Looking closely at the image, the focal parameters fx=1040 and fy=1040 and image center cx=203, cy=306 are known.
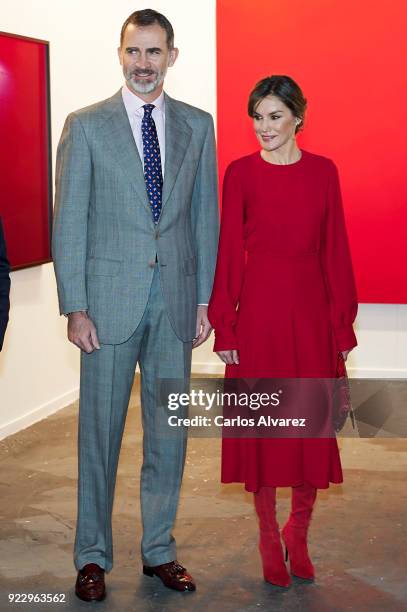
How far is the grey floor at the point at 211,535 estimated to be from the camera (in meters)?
3.29

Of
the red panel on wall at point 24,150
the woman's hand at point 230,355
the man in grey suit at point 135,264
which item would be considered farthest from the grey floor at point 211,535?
the red panel on wall at point 24,150

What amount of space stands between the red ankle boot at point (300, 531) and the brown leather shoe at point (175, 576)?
0.35 meters

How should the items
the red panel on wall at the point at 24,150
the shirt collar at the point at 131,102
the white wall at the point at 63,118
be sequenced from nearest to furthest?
1. the shirt collar at the point at 131,102
2. the red panel on wall at the point at 24,150
3. the white wall at the point at 63,118

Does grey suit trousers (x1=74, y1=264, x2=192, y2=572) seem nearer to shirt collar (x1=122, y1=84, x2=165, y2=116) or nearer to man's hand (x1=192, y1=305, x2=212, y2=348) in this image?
man's hand (x1=192, y1=305, x2=212, y2=348)

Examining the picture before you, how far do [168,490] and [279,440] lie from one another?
15.3 inches

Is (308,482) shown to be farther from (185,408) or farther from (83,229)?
(83,229)

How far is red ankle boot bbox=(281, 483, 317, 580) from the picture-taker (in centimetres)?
340

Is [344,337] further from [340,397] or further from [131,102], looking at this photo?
[131,102]

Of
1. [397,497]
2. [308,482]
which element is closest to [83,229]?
[308,482]

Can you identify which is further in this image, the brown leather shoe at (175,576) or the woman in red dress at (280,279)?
the brown leather shoe at (175,576)

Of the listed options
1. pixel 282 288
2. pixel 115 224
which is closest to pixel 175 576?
pixel 282 288

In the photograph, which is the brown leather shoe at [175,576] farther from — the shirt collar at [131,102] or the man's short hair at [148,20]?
the man's short hair at [148,20]

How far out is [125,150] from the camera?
3.13 meters

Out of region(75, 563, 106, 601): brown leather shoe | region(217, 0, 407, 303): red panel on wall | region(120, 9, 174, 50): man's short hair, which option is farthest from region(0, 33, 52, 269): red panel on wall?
region(75, 563, 106, 601): brown leather shoe
